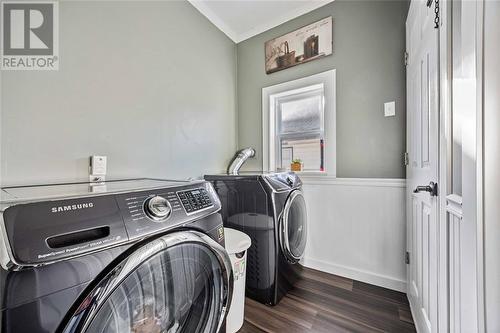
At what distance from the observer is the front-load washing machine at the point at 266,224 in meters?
1.40

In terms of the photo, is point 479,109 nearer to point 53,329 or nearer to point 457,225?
point 457,225

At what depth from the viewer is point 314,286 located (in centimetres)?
166

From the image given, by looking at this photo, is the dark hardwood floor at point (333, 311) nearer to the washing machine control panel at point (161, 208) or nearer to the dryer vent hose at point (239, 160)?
the washing machine control panel at point (161, 208)

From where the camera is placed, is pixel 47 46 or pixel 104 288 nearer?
A: pixel 104 288

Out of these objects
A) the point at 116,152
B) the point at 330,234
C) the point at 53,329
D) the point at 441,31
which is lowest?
the point at 330,234

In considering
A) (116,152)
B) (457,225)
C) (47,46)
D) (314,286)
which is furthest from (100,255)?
(314,286)

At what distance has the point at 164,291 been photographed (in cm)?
68

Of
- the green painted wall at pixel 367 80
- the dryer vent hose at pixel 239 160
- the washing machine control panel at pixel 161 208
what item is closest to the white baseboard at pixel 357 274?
the green painted wall at pixel 367 80

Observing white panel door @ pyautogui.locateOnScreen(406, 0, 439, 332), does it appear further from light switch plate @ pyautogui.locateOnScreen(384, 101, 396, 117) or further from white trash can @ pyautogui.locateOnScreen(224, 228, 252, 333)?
white trash can @ pyautogui.locateOnScreen(224, 228, 252, 333)

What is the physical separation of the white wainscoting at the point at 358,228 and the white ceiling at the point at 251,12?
1.63 m

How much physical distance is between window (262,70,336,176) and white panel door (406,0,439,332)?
0.61m

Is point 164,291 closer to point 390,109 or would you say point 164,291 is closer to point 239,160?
point 239,160

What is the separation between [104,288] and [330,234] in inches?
69.3

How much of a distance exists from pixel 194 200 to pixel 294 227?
1063 mm
